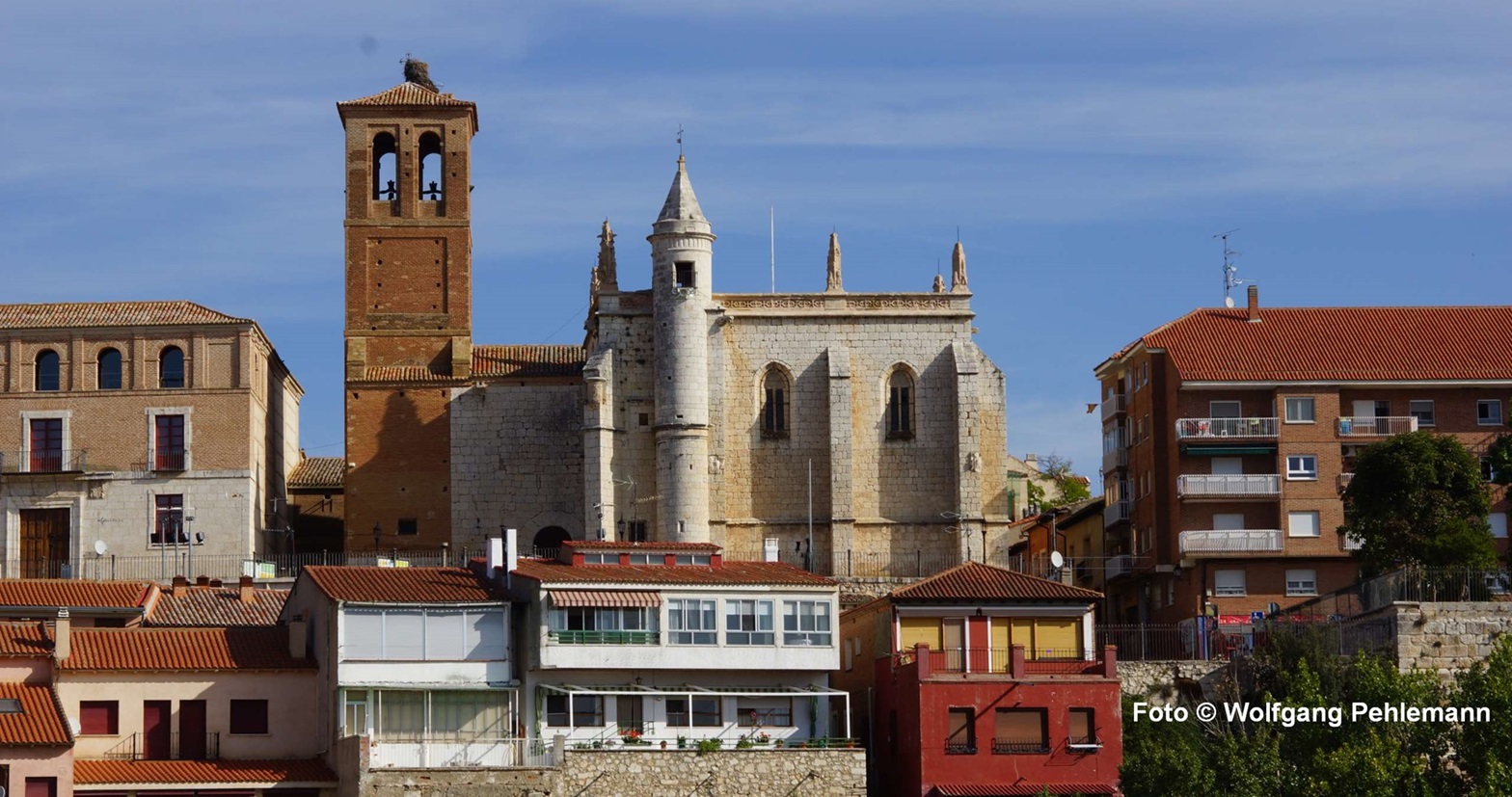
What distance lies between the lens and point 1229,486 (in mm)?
88312

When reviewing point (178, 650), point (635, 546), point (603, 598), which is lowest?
point (178, 650)

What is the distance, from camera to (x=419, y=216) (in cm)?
10119

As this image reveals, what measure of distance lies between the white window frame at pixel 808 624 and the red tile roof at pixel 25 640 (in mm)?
16761

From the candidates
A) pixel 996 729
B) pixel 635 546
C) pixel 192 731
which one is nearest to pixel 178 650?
pixel 192 731

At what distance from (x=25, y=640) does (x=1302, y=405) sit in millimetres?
38980

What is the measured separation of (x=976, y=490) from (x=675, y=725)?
89.1 ft

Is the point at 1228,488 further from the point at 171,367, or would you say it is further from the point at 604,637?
the point at 171,367

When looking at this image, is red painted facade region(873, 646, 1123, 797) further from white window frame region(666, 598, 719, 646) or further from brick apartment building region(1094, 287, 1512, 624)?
brick apartment building region(1094, 287, 1512, 624)

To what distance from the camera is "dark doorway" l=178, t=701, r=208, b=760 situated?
222 ft

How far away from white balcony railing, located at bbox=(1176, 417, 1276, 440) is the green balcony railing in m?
24.4

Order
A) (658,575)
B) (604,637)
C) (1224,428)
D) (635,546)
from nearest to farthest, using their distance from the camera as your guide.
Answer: (604,637), (658,575), (635,546), (1224,428)

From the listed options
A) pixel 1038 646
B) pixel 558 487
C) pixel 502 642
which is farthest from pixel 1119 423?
pixel 502 642

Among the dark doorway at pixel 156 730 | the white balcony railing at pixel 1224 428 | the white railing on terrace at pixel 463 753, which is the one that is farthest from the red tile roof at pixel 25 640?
the white balcony railing at pixel 1224 428

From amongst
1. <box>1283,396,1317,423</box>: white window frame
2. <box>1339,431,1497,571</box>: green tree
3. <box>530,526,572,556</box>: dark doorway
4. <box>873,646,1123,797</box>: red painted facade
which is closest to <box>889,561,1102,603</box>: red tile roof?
<box>873,646,1123,797</box>: red painted facade
